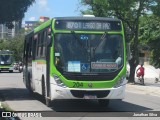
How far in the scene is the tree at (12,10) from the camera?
21.3 meters

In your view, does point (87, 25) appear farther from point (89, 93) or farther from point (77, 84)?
point (89, 93)

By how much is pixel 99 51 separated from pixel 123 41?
A: 3.17ft

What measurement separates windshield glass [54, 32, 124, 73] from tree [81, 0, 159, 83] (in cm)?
Answer: 1977

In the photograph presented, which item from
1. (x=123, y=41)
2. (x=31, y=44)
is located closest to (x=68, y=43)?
(x=123, y=41)

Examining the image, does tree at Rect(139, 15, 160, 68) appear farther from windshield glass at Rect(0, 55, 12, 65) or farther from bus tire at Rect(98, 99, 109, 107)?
bus tire at Rect(98, 99, 109, 107)

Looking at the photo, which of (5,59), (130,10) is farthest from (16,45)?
(130,10)

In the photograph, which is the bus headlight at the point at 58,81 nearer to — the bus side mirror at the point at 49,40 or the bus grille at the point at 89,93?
the bus grille at the point at 89,93

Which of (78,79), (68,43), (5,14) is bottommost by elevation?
(78,79)

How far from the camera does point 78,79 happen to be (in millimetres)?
15758

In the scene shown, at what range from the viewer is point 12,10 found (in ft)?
72.0

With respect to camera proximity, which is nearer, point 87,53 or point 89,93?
point 89,93

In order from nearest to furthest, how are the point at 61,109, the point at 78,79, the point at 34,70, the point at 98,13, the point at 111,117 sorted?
the point at 111,117 < the point at 78,79 < the point at 61,109 < the point at 34,70 < the point at 98,13

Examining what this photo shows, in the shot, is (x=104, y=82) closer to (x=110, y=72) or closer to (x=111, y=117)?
(x=110, y=72)

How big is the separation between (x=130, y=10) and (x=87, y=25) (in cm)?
2096
